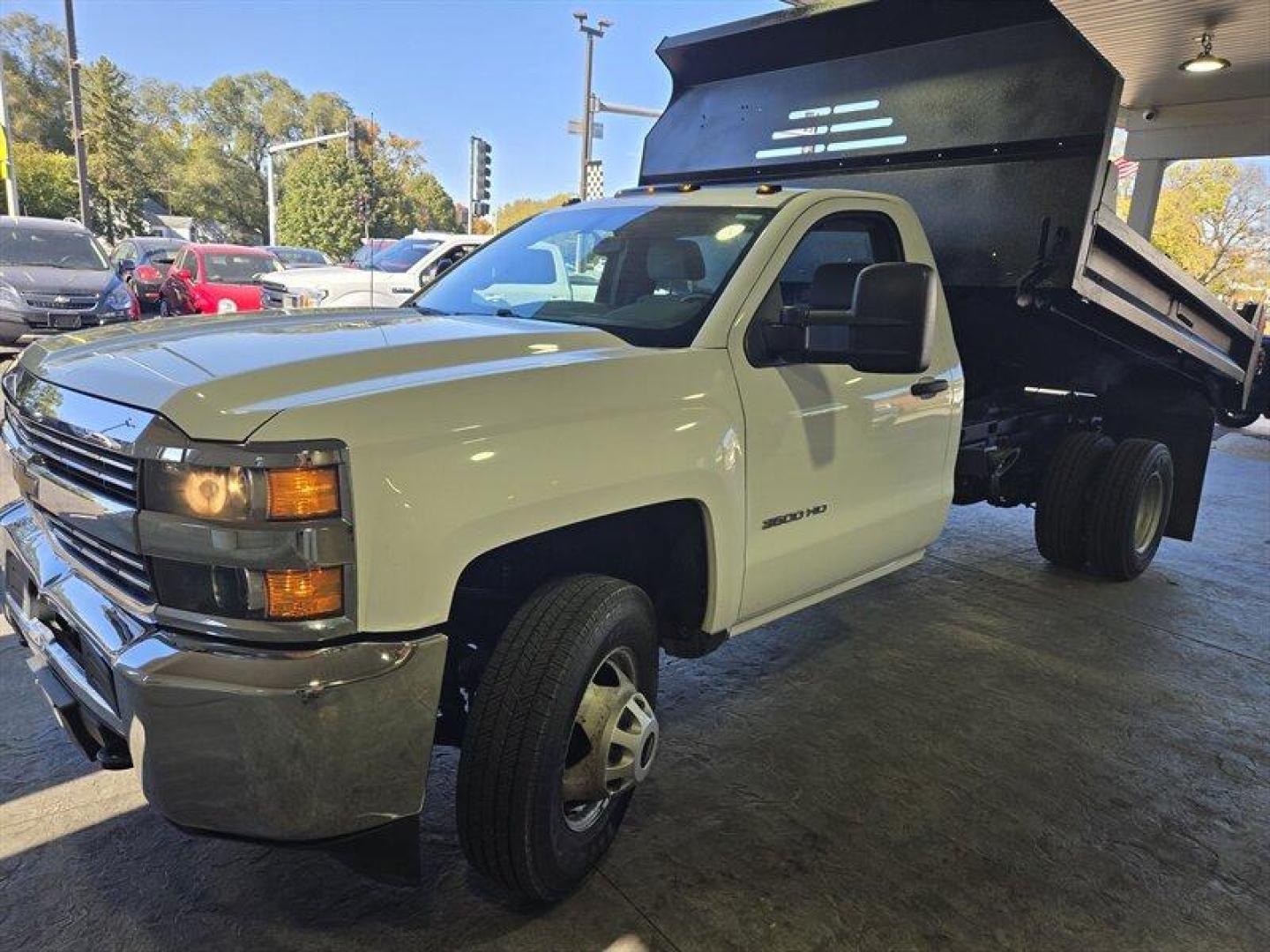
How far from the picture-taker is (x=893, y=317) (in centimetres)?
260

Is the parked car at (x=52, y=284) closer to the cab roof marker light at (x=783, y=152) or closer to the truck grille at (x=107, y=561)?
the cab roof marker light at (x=783, y=152)

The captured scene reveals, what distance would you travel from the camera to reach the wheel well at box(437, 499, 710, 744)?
2.39 meters

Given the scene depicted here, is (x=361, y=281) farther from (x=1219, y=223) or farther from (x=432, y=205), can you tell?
(x=432, y=205)

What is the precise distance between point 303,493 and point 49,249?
41.0ft

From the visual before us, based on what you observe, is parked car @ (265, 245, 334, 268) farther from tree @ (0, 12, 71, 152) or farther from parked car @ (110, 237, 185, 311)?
tree @ (0, 12, 71, 152)

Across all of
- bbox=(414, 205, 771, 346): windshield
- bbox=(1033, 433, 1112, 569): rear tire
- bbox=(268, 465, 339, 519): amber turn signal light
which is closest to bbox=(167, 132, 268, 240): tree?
bbox=(414, 205, 771, 346): windshield

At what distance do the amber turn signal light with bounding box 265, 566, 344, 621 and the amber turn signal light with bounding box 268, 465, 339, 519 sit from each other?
0.11m

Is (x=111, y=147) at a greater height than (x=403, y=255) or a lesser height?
greater

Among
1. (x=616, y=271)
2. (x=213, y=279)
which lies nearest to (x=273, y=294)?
(x=213, y=279)

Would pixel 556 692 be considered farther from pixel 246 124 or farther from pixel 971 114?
pixel 246 124

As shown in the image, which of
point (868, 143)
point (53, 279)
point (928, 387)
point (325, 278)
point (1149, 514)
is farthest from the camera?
point (325, 278)

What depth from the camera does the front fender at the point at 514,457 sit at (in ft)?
5.94

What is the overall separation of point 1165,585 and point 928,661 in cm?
230

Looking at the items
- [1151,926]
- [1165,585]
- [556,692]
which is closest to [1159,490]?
[1165,585]
